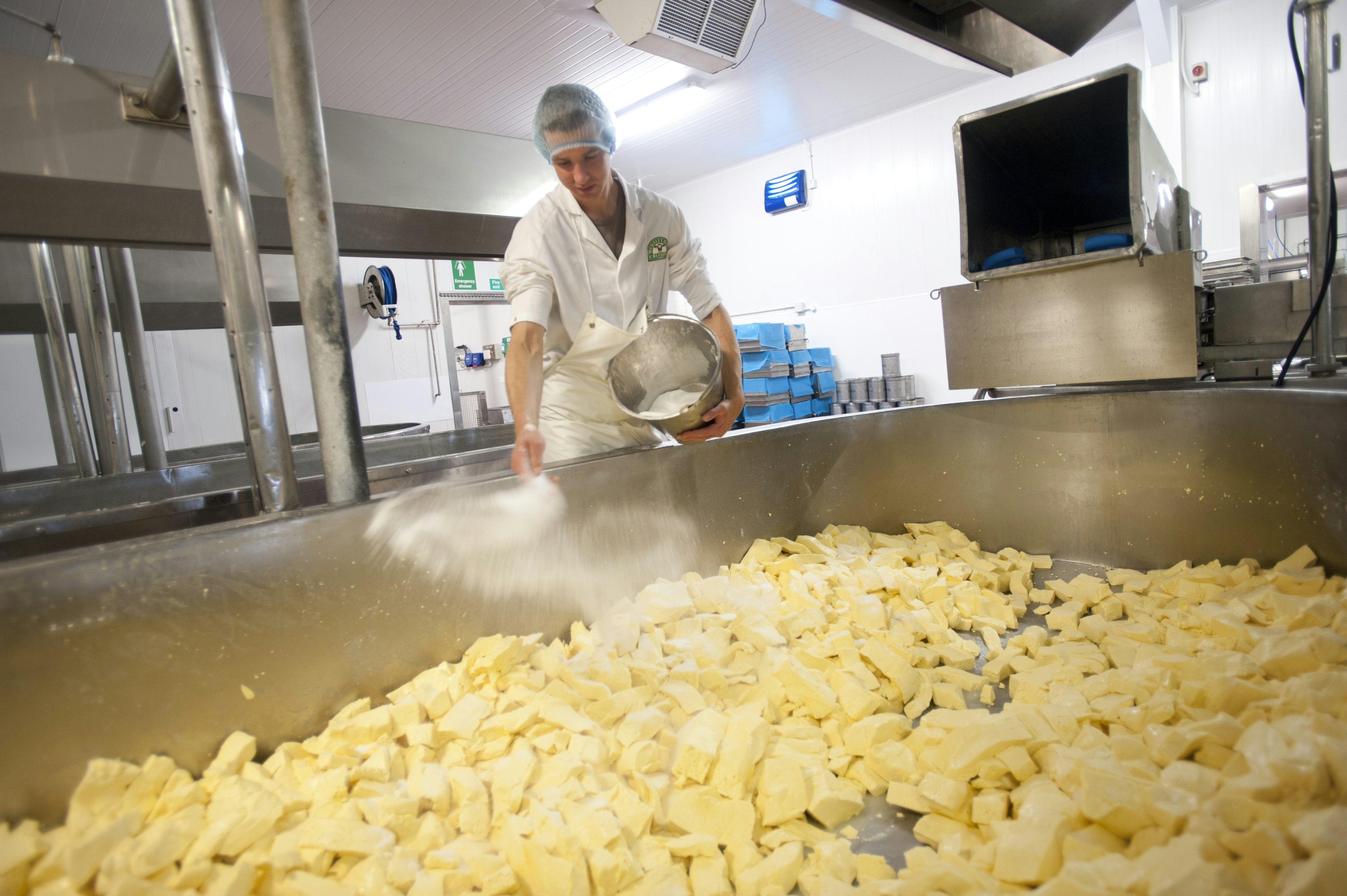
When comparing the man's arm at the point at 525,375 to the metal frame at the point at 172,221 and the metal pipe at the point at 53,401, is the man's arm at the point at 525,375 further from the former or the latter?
the metal pipe at the point at 53,401

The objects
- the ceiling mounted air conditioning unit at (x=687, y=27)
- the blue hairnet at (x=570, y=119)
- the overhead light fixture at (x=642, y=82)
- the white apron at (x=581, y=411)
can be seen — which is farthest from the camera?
the overhead light fixture at (x=642, y=82)

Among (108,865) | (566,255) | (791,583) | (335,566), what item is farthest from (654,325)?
(108,865)

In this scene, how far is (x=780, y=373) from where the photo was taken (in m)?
6.84

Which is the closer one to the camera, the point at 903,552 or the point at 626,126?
the point at 903,552

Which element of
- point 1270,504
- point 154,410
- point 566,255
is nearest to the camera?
point 1270,504

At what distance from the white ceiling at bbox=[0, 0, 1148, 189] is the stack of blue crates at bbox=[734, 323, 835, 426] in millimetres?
2070

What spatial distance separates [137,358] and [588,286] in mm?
2098

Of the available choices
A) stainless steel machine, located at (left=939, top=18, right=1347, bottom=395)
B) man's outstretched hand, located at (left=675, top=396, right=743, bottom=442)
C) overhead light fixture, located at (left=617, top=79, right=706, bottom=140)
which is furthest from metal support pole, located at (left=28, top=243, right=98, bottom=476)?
overhead light fixture, located at (left=617, top=79, right=706, bottom=140)

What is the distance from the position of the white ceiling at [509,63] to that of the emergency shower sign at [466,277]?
2248 mm

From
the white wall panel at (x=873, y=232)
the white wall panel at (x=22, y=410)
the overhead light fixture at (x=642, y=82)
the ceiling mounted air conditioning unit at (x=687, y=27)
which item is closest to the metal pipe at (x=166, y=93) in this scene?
the ceiling mounted air conditioning unit at (x=687, y=27)

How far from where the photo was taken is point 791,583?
58.4 inches

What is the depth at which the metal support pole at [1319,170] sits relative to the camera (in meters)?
1.50

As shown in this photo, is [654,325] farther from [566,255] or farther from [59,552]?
[59,552]

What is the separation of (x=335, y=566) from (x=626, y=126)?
6.35 meters
